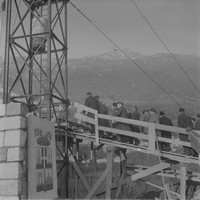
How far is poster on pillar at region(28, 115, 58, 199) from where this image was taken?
676cm

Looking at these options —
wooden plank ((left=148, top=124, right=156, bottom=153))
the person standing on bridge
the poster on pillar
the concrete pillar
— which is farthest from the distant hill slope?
the concrete pillar

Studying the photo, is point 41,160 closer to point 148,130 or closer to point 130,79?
point 148,130

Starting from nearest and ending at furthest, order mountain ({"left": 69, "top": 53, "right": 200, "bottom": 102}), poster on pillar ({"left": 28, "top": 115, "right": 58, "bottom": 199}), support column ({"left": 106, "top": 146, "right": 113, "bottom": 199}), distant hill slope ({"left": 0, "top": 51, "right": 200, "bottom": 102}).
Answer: poster on pillar ({"left": 28, "top": 115, "right": 58, "bottom": 199}) → support column ({"left": 106, "top": 146, "right": 113, "bottom": 199}) → distant hill slope ({"left": 0, "top": 51, "right": 200, "bottom": 102}) → mountain ({"left": 69, "top": 53, "right": 200, "bottom": 102})

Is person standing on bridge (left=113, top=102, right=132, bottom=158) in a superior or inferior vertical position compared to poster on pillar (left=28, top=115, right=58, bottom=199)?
superior

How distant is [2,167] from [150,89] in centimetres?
9870

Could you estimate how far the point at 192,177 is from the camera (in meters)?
11.1

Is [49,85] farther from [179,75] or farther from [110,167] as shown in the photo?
[179,75]

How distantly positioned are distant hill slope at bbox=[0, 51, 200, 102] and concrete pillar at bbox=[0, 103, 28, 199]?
7402cm

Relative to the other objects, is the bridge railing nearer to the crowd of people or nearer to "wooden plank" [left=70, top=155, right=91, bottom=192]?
the crowd of people

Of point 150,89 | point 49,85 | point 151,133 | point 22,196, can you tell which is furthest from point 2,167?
point 150,89

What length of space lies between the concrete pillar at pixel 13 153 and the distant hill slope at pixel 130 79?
2914 inches

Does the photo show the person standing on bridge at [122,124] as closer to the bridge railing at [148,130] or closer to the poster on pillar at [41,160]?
the bridge railing at [148,130]

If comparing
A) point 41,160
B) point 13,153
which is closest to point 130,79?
point 41,160

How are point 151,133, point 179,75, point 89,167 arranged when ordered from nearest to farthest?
point 151,133, point 89,167, point 179,75
